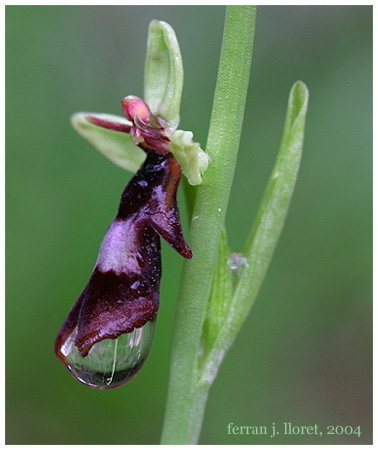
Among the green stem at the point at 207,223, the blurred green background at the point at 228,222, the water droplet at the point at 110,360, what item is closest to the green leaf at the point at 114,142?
the green stem at the point at 207,223

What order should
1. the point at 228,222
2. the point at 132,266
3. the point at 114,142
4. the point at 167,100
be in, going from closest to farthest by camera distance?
the point at 132,266, the point at 167,100, the point at 114,142, the point at 228,222

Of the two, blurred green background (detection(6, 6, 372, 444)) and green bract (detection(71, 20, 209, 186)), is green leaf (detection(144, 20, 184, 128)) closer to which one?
green bract (detection(71, 20, 209, 186))

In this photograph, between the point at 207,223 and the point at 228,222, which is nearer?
the point at 207,223

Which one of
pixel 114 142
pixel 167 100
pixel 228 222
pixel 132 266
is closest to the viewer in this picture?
pixel 132 266

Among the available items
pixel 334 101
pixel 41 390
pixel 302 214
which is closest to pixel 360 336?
pixel 302 214

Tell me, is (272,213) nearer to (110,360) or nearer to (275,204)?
(275,204)

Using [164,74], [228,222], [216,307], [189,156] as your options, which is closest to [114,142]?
[164,74]

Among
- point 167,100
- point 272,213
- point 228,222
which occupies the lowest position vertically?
point 272,213

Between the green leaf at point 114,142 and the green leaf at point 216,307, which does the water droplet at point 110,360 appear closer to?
the green leaf at point 216,307

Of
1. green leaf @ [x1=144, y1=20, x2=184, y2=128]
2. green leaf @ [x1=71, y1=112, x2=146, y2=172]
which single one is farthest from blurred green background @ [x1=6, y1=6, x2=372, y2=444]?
green leaf @ [x1=144, y1=20, x2=184, y2=128]
